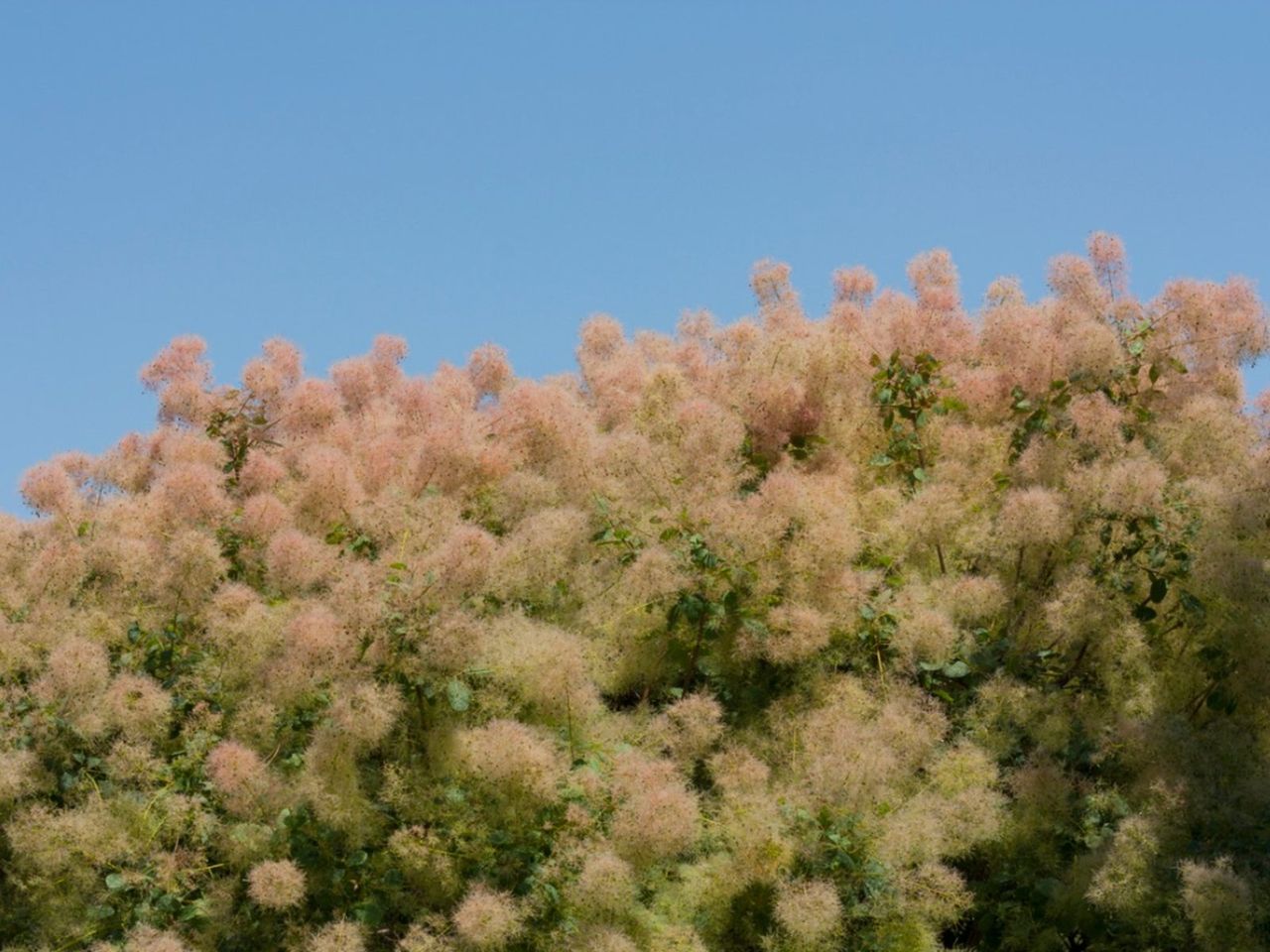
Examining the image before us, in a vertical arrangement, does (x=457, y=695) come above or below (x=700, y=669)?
below

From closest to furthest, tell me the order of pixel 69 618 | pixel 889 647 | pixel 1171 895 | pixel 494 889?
1. pixel 1171 895
2. pixel 494 889
3. pixel 889 647
4. pixel 69 618

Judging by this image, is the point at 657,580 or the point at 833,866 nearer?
the point at 833,866

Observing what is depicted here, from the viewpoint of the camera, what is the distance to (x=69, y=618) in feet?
21.7

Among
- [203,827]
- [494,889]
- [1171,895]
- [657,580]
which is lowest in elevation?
[1171,895]

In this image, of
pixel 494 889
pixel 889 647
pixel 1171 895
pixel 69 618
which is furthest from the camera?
pixel 69 618

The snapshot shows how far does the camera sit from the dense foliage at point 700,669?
522 cm

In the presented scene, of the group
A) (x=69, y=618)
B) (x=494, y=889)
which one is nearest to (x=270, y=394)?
(x=69, y=618)

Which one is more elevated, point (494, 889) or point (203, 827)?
point (203, 827)

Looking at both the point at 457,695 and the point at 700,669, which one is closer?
the point at 457,695

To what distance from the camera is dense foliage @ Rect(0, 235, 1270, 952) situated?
205 inches

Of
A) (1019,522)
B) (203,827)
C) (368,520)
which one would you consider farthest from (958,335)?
(203,827)

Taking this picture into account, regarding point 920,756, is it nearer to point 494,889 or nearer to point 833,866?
point 833,866

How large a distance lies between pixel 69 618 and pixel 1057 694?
442 centimetres

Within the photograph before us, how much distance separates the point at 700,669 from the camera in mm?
6031
